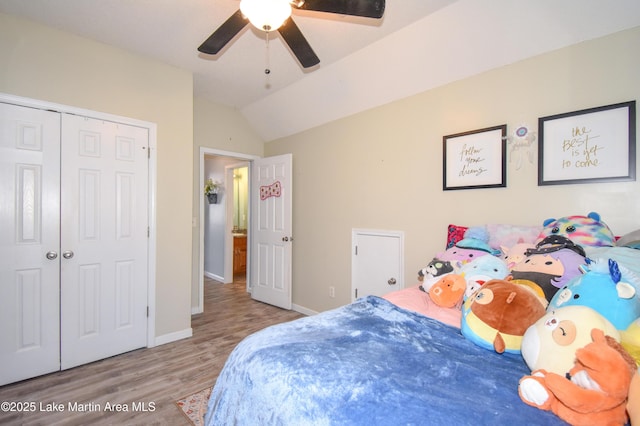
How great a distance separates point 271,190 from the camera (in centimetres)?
398

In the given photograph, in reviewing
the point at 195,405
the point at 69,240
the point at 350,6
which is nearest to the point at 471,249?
the point at 350,6

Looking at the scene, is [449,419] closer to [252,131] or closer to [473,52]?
[473,52]

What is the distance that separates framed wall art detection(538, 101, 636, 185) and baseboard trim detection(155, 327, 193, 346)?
11.1 feet

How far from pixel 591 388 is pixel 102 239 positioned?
316cm

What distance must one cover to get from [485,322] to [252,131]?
3.86m

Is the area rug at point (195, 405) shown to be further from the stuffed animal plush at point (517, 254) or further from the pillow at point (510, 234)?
the pillow at point (510, 234)

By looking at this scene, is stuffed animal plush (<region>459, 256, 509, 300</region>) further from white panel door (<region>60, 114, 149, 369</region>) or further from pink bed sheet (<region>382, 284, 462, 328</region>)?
white panel door (<region>60, 114, 149, 369</region>)

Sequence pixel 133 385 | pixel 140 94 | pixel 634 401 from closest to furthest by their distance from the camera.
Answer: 1. pixel 634 401
2. pixel 133 385
3. pixel 140 94

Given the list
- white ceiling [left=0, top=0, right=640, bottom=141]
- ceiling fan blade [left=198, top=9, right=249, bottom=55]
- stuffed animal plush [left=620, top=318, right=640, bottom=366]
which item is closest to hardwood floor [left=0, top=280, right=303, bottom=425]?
stuffed animal plush [left=620, top=318, right=640, bottom=366]

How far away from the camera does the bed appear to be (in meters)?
0.78

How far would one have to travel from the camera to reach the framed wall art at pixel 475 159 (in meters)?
2.14

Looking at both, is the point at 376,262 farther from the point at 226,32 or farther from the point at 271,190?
the point at 226,32

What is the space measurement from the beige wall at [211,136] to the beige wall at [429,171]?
501 mm

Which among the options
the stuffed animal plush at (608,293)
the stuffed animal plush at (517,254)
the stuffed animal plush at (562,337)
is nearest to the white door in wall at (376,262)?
the stuffed animal plush at (517,254)
